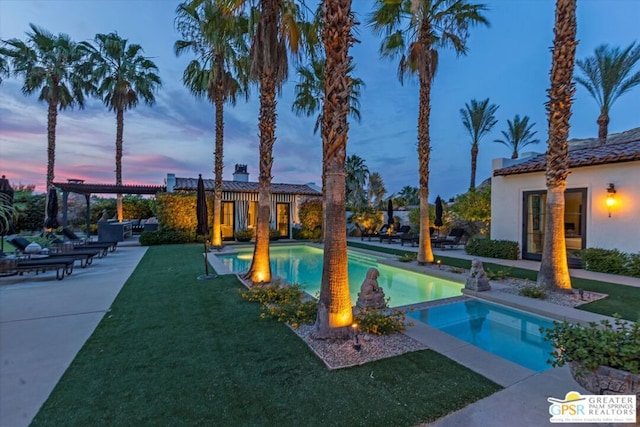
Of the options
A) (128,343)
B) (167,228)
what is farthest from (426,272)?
(167,228)

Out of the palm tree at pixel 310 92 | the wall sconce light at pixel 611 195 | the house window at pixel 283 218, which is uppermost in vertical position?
the palm tree at pixel 310 92

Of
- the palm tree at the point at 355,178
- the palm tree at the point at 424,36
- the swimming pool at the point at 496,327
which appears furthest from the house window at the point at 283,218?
the swimming pool at the point at 496,327

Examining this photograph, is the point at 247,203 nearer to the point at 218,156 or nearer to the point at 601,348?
the point at 218,156

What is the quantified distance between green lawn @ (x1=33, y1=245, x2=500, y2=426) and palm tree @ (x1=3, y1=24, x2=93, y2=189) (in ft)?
76.4

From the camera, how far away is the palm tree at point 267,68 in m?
8.41

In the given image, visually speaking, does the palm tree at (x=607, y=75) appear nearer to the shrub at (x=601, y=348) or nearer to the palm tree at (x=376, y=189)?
the palm tree at (x=376, y=189)

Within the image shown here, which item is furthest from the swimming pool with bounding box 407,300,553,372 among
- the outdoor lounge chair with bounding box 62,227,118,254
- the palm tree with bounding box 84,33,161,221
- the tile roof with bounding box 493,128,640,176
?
the palm tree with bounding box 84,33,161,221

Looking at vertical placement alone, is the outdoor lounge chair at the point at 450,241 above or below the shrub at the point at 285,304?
above

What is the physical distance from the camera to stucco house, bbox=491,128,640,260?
1092cm

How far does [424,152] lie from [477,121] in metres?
23.3

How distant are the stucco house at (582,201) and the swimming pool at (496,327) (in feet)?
25.8

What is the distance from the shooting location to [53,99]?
2059 cm

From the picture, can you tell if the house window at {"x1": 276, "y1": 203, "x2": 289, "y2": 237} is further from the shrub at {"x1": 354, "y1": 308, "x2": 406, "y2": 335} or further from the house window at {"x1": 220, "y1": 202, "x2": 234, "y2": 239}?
the shrub at {"x1": 354, "y1": 308, "x2": 406, "y2": 335}

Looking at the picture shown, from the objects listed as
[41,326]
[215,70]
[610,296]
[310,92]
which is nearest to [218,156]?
[215,70]
